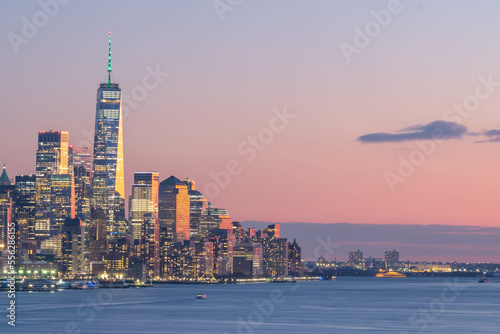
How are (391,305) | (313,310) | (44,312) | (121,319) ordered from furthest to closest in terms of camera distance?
1. (391,305)
2. (313,310)
3. (44,312)
4. (121,319)

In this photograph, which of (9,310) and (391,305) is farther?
(391,305)

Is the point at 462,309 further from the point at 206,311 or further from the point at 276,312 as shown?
the point at 206,311

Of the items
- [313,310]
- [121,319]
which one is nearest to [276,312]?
[313,310]

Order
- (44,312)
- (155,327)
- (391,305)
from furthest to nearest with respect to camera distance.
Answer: (391,305), (44,312), (155,327)

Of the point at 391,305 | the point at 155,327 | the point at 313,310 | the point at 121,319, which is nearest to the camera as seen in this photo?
the point at 155,327

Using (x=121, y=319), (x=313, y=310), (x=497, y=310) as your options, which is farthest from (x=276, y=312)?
(x=497, y=310)

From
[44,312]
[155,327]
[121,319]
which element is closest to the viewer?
[155,327]

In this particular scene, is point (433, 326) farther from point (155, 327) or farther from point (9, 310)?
point (9, 310)

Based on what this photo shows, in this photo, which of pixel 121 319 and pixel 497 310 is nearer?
pixel 121 319
